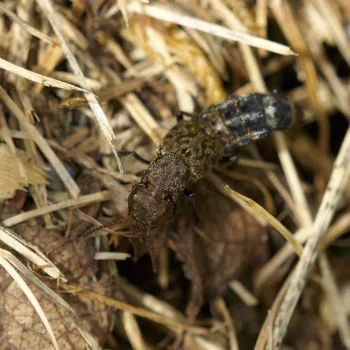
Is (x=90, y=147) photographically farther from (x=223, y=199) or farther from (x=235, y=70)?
(x=235, y=70)

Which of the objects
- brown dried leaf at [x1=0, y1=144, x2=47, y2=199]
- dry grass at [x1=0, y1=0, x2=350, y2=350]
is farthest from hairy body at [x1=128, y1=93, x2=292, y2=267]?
brown dried leaf at [x1=0, y1=144, x2=47, y2=199]

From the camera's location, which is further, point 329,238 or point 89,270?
point 329,238

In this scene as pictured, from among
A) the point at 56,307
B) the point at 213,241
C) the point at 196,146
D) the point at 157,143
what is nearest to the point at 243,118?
the point at 196,146

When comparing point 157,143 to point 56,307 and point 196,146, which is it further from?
point 56,307

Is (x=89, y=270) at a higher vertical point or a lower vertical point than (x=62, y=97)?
lower

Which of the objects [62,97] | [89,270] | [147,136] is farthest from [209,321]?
[62,97]

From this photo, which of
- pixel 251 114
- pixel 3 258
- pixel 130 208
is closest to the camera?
pixel 3 258

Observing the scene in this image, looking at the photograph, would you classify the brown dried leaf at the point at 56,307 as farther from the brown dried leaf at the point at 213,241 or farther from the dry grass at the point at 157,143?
the brown dried leaf at the point at 213,241
